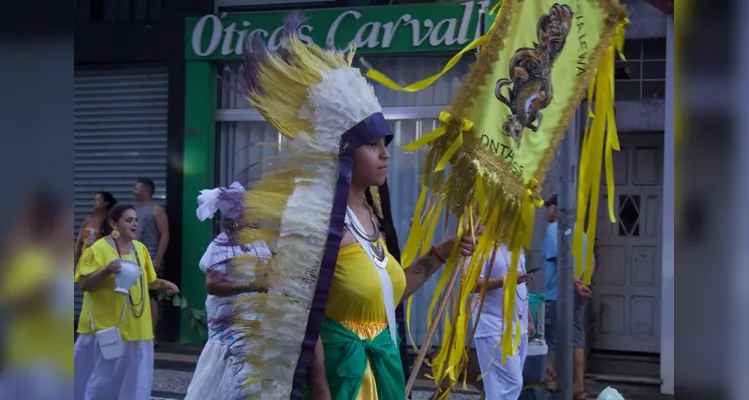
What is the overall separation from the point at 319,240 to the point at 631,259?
6.94 metres

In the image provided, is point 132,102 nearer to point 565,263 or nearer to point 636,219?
point 636,219

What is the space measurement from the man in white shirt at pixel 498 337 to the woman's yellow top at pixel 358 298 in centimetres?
287

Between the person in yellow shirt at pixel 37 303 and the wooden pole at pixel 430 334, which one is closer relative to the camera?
the person in yellow shirt at pixel 37 303

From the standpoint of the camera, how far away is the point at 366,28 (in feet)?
30.2

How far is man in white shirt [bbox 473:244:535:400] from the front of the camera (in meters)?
6.06

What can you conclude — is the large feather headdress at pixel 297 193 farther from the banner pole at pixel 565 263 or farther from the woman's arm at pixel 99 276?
the banner pole at pixel 565 263

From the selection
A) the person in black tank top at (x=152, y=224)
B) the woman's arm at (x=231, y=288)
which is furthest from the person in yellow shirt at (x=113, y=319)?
the person in black tank top at (x=152, y=224)

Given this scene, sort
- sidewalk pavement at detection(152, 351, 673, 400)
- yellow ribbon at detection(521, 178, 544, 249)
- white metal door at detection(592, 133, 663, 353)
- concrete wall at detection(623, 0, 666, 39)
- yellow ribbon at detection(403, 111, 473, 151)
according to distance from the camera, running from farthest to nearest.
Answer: white metal door at detection(592, 133, 663, 353), concrete wall at detection(623, 0, 666, 39), sidewalk pavement at detection(152, 351, 673, 400), yellow ribbon at detection(521, 178, 544, 249), yellow ribbon at detection(403, 111, 473, 151)

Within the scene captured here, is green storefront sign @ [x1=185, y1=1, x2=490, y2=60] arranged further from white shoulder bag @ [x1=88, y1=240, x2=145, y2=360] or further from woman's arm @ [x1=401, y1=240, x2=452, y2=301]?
woman's arm @ [x1=401, y1=240, x2=452, y2=301]

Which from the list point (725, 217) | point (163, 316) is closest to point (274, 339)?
point (725, 217)

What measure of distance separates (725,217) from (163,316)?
28.8 ft

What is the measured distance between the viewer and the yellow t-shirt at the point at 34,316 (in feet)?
5.08

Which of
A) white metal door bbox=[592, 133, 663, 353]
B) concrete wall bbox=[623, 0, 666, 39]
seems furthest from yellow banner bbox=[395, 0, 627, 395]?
white metal door bbox=[592, 133, 663, 353]

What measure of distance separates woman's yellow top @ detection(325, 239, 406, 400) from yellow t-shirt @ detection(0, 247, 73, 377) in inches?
59.0
